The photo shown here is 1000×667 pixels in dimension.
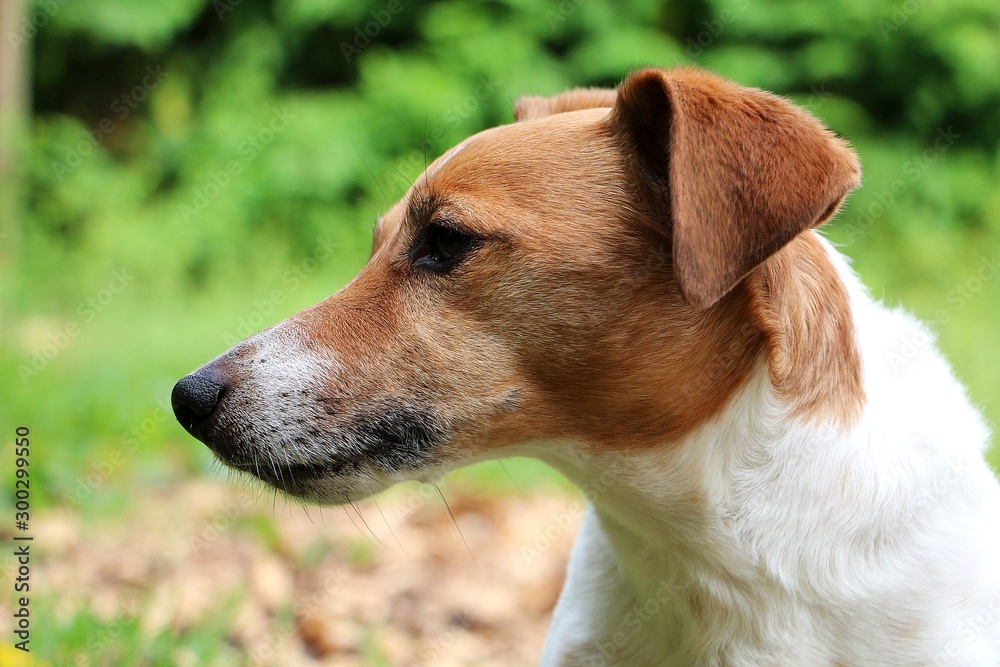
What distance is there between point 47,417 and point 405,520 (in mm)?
1938

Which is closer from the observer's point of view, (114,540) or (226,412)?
(226,412)

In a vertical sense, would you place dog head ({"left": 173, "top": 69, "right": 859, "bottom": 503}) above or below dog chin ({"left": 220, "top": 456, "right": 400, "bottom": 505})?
above

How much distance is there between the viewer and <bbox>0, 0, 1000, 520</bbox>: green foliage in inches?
311

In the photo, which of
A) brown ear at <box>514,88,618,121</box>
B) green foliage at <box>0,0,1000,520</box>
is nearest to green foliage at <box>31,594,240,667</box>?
brown ear at <box>514,88,618,121</box>

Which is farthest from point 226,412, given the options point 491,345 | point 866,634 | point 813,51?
point 813,51

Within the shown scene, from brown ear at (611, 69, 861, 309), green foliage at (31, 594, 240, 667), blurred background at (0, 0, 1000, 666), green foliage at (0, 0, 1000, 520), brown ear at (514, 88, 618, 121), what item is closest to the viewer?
brown ear at (611, 69, 861, 309)

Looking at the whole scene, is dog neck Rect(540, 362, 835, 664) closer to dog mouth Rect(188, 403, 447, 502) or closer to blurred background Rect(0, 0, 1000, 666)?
dog mouth Rect(188, 403, 447, 502)

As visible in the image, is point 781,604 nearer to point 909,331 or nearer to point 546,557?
point 909,331

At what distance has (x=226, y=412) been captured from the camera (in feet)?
7.50

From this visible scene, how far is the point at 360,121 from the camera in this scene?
330 inches

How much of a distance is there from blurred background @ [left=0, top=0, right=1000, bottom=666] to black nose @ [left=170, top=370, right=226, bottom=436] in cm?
263

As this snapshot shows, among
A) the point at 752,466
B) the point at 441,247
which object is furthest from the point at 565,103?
the point at 752,466

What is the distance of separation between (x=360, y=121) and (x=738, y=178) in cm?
667

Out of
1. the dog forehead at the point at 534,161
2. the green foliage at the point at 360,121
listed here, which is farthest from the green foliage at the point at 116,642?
the green foliage at the point at 360,121
